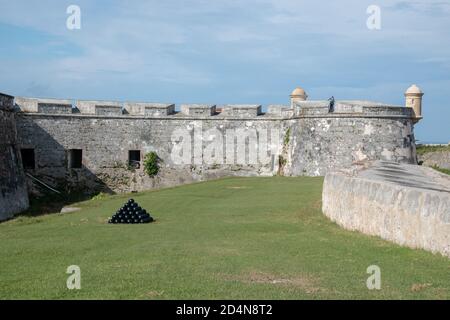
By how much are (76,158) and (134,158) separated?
8.68 ft

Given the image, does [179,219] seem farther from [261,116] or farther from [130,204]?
[261,116]

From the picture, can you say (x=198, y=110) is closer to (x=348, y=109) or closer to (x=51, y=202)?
(x=348, y=109)

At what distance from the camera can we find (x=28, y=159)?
27453 mm

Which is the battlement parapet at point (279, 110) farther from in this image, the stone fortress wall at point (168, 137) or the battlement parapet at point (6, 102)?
the battlement parapet at point (6, 102)

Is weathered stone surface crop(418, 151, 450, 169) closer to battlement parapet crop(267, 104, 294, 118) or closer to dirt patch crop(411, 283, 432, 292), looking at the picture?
battlement parapet crop(267, 104, 294, 118)

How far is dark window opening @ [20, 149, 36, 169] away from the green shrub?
496 cm

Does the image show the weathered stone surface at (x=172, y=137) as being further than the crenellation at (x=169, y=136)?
No

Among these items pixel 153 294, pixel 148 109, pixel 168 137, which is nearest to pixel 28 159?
pixel 148 109

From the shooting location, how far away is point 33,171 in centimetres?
2722

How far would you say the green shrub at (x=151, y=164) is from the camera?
27.9 meters

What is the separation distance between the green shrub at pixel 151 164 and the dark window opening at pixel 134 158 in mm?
482

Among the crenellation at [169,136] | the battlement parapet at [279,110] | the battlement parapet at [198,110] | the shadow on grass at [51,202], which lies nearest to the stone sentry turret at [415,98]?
the crenellation at [169,136]

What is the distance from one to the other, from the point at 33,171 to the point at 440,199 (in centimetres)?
2207

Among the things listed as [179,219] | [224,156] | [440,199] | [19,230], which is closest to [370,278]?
[440,199]
